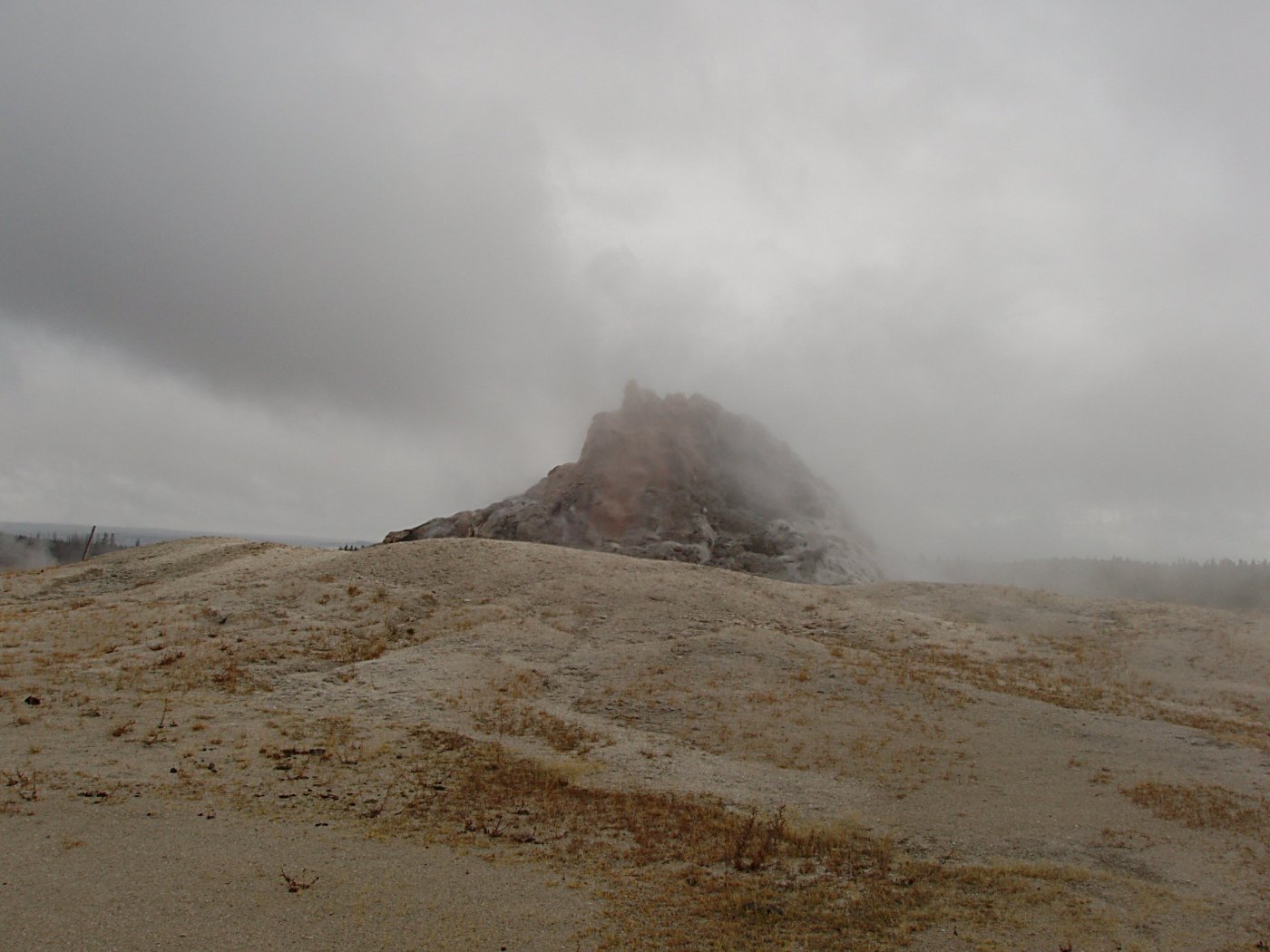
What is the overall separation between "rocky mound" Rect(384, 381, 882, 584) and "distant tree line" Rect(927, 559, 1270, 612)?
22.1 m

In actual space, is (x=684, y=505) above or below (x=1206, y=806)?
above

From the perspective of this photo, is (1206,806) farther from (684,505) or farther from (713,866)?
(684,505)

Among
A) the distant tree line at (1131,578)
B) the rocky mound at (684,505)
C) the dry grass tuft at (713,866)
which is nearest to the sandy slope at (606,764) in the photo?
the dry grass tuft at (713,866)

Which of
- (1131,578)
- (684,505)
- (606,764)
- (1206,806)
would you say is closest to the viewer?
(1206,806)

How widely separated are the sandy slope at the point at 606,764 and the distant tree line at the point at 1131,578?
54.8m

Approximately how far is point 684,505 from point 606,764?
186 feet

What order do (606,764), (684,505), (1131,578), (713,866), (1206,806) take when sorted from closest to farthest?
(713,866), (1206,806), (606,764), (684,505), (1131,578)

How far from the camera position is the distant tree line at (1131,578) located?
83.5 metres

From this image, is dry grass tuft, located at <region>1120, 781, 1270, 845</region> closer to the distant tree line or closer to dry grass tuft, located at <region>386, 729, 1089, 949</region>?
dry grass tuft, located at <region>386, 729, 1089, 949</region>

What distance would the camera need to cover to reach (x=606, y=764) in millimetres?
20609

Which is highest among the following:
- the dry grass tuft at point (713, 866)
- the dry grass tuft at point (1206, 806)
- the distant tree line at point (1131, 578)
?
the distant tree line at point (1131, 578)

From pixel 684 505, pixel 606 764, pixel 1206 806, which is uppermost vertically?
pixel 684 505

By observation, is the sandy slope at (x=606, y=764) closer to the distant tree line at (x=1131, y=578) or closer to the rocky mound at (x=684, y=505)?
the rocky mound at (x=684, y=505)

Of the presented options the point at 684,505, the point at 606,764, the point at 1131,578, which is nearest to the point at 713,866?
the point at 606,764
